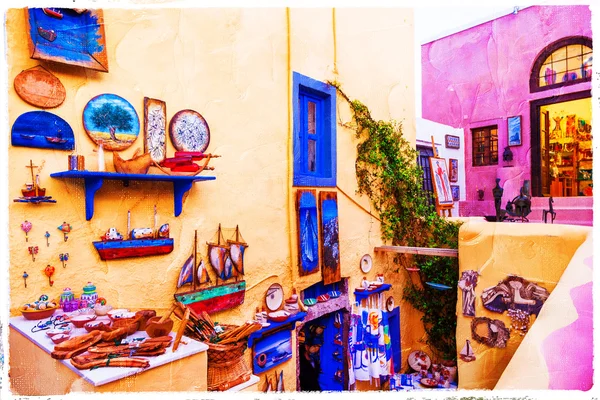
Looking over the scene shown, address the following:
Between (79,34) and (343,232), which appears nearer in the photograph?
(79,34)

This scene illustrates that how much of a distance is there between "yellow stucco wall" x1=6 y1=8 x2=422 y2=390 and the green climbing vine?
300 millimetres

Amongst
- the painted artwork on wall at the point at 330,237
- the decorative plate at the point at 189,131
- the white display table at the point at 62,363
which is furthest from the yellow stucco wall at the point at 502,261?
the white display table at the point at 62,363

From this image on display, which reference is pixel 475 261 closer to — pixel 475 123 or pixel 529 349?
pixel 529 349

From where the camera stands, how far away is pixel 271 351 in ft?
11.8

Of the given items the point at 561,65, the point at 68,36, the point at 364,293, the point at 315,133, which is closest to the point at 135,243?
the point at 68,36

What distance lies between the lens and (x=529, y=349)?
2.22 meters

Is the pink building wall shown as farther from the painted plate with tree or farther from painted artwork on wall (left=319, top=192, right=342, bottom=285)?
the painted plate with tree

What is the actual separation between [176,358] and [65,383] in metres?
0.53

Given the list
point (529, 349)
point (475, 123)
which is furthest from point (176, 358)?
point (475, 123)

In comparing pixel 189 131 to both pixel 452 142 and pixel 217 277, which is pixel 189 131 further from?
pixel 452 142

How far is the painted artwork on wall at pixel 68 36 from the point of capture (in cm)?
225

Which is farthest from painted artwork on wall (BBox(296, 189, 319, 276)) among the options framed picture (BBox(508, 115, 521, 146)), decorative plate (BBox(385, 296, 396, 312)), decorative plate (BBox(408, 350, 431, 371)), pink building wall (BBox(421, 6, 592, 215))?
framed picture (BBox(508, 115, 521, 146))

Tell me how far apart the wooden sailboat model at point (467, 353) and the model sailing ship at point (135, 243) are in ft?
11.2

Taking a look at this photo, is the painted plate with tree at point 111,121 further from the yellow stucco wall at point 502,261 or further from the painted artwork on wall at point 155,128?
the yellow stucco wall at point 502,261
